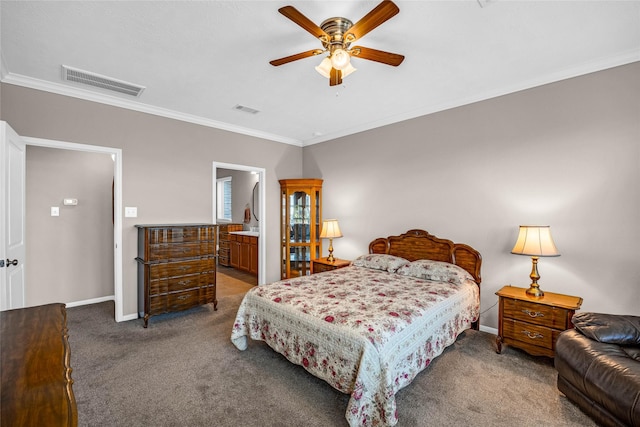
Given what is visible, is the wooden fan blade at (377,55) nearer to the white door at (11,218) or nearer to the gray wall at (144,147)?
the white door at (11,218)

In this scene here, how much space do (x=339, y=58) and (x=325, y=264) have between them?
3.09 metres

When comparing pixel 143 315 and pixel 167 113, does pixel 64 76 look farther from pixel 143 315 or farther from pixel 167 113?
pixel 143 315

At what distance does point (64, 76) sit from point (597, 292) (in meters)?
5.47

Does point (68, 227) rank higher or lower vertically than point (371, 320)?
higher

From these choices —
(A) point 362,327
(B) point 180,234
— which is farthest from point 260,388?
(B) point 180,234

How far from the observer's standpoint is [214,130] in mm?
4402

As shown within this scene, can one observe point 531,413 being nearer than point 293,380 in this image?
Yes

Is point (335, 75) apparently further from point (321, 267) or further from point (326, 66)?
point (321, 267)

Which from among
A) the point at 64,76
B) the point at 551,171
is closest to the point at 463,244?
the point at 551,171

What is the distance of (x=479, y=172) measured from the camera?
11.2 ft

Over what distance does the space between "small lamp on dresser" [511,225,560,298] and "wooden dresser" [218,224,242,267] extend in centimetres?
568

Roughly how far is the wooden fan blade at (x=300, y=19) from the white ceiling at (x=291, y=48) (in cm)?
19

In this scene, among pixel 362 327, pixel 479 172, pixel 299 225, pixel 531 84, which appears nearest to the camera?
pixel 362 327

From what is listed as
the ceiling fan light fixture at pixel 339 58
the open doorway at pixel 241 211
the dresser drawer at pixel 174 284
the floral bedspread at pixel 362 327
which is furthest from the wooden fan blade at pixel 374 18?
the open doorway at pixel 241 211
